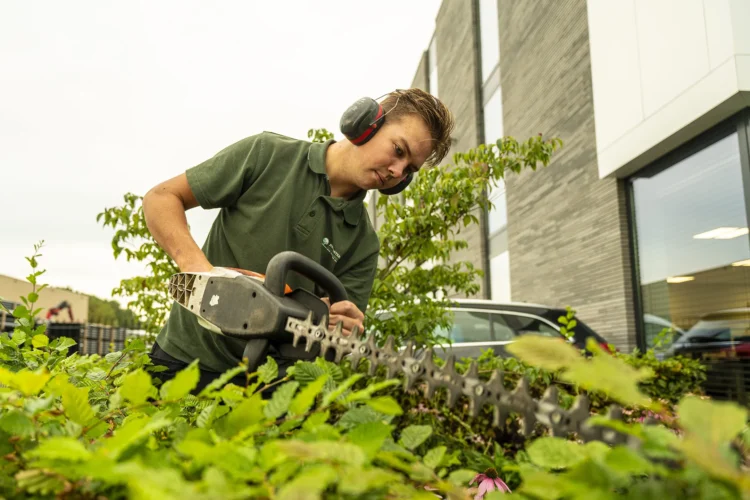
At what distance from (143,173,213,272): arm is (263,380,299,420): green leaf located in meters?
1.00

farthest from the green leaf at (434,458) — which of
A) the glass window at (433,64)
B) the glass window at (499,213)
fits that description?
the glass window at (433,64)

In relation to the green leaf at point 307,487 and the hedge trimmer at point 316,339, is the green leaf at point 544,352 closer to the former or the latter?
the hedge trimmer at point 316,339

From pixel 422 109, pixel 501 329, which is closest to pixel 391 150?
pixel 422 109

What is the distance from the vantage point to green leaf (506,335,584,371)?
1.65 feet

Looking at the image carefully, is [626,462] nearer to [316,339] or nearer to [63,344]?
[316,339]

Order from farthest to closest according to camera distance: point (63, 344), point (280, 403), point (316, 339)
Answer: point (63, 344) < point (316, 339) < point (280, 403)

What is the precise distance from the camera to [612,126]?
9844 mm

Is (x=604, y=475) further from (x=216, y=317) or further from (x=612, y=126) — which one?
(x=612, y=126)

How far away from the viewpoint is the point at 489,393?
715 mm

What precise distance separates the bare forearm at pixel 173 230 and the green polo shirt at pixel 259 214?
4.8 inches

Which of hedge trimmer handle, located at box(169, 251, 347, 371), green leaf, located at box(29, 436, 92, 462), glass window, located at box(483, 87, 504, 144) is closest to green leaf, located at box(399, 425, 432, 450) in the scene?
green leaf, located at box(29, 436, 92, 462)

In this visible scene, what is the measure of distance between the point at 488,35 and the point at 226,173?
59.0 feet

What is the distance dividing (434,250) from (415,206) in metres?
0.39

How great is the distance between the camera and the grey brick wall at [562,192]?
10177 mm
